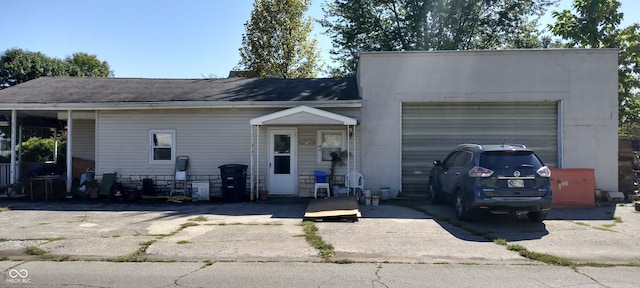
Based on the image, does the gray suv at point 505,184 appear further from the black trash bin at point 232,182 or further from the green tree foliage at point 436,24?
the green tree foliage at point 436,24

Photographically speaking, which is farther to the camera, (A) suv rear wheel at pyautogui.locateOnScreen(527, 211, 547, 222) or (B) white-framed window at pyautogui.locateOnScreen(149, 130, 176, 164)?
(B) white-framed window at pyautogui.locateOnScreen(149, 130, 176, 164)

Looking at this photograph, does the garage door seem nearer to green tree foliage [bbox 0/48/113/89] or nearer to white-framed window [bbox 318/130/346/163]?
white-framed window [bbox 318/130/346/163]

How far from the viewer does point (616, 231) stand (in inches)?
351

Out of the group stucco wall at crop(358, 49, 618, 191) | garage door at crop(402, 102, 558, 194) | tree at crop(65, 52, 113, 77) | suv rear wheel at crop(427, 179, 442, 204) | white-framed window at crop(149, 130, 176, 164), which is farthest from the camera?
tree at crop(65, 52, 113, 77)

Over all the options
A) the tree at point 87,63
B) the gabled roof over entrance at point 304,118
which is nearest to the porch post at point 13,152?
the gabled roof over entrance at point 304,118

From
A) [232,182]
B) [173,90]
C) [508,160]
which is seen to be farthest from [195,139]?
[508,160]

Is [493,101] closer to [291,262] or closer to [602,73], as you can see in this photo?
[602,73]

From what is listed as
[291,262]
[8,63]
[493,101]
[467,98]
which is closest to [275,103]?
[467,98]

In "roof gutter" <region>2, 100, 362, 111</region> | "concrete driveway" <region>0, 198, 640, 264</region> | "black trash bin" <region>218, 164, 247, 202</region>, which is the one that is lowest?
"concrete driveway" <region>0, 198, 640, 264</region>

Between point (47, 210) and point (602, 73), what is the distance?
54.4 ft

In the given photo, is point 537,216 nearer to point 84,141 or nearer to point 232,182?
point 232,182

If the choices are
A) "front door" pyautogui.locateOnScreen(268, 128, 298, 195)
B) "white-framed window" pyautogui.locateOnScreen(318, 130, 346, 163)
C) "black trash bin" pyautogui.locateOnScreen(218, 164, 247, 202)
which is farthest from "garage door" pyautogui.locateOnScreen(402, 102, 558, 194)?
"black trash bin" pyautogui.locateOnScreen(218, 164, 247, 202)

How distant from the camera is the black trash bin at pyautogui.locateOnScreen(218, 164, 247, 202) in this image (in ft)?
42.6

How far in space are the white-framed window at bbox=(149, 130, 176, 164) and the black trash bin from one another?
2.24 meters
